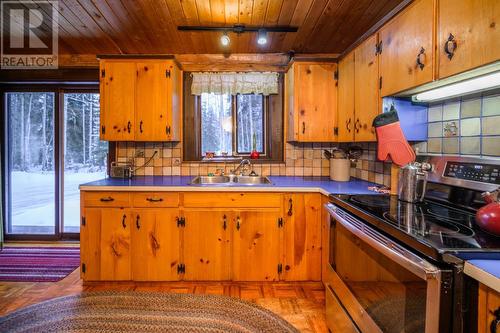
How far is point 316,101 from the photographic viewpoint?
2.76 meters

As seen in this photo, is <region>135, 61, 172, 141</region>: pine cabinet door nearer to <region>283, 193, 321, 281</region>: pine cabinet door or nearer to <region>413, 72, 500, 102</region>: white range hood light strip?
<region>283, 193, 321, 281</region>: pine cabinet door

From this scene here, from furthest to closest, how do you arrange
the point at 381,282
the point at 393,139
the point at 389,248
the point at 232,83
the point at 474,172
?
the point at 232,83, the point at 393,139, the point at 474,172, the point at 381,282, the point at 389,248

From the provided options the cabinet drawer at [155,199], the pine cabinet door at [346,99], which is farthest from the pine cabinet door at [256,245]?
the pine cabinet door at [346,99]

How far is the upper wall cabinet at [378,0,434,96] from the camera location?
4.71ft

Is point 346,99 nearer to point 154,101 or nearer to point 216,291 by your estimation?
point 154,101

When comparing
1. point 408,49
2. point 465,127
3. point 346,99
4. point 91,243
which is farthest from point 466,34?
point 91,243

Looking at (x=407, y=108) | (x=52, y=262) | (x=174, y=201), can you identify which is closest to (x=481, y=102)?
(x=407, y=108)

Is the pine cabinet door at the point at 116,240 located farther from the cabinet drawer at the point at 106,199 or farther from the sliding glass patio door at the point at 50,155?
the sliding glass patio door at the point at 50,155

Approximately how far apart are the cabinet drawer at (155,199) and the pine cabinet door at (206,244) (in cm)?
14

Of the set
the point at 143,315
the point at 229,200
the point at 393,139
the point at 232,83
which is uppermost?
the point at 232,83

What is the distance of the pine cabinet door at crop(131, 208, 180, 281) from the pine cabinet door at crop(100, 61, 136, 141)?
86cm

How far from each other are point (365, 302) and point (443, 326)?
49 centimetres

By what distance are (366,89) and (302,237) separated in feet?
4.15

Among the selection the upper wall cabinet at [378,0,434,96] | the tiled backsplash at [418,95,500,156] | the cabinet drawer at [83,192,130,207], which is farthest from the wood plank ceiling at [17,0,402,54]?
the cabinet drawer at [83,192,130,207]
